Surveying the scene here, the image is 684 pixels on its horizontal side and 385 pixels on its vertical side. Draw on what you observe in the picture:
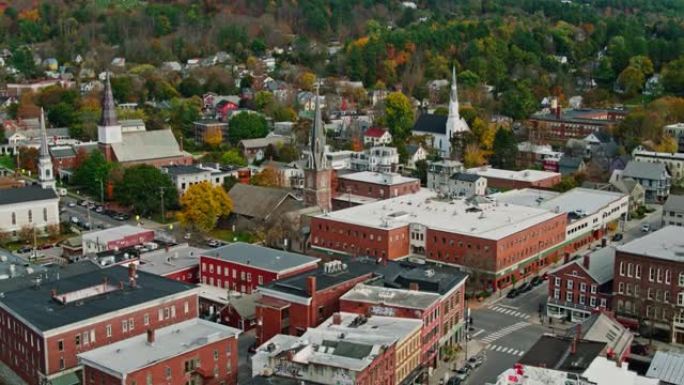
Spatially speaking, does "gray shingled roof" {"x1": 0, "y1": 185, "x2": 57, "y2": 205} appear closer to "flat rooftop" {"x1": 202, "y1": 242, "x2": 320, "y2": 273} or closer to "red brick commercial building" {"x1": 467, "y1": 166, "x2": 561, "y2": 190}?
"flat rooftop" {"x1": 202, "y1": 242, "x2": 320, "y2": 273}

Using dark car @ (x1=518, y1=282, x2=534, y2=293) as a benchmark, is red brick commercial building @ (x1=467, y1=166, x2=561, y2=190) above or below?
above

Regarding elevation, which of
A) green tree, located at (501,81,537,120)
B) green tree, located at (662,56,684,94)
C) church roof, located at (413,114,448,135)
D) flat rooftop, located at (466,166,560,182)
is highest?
green tree, located at (662,56,684,94)

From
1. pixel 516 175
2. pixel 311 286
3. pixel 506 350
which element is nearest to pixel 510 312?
pixel 506 350

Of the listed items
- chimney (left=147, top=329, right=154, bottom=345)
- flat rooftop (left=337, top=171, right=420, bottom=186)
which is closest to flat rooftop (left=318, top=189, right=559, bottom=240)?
flat rooftop (left=337, top=171, right=420, bottom=186)

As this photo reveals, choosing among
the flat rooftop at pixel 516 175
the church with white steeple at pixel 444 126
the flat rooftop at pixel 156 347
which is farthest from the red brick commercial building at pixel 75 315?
the church with white steeple at pixel 444 126

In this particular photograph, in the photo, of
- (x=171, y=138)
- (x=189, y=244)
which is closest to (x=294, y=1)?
(x=171, y=138)

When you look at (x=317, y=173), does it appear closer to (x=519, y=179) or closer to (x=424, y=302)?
(x=519, y=179)

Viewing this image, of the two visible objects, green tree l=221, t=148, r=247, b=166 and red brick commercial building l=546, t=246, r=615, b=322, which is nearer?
red brick commercial building l=546, t=246, r=615, b=322
